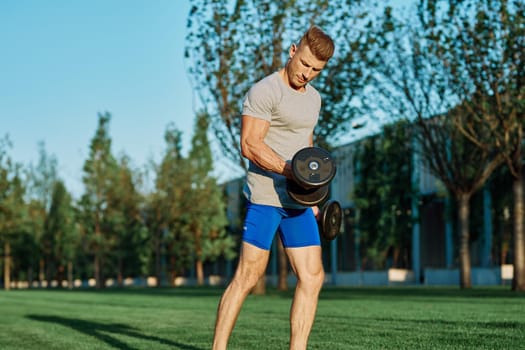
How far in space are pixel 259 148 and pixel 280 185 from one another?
0.98ft

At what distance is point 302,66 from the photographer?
5066 millimetres

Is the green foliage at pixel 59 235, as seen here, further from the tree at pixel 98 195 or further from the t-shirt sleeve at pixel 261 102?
the t-shirt sleeve at pixel 261 102

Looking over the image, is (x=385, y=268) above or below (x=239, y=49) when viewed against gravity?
below

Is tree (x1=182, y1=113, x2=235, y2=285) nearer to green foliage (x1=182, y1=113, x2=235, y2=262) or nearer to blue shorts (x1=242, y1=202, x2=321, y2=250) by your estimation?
green foliage (x1=182, y1=113, x2=235, y2=262)

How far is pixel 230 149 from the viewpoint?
25.6 metres

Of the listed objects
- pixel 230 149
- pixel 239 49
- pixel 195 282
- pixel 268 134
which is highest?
pixel 239 49

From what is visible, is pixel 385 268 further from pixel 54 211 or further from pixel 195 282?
pixel 54 211

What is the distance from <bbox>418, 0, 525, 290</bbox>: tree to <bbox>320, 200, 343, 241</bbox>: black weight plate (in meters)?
16.0

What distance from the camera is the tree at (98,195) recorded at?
59875 millimetres

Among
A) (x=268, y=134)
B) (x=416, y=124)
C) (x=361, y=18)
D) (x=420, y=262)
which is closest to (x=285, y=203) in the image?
(x=268, y=134)

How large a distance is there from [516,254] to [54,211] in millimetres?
57577

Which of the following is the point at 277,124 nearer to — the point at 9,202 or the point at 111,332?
the point at 111,332

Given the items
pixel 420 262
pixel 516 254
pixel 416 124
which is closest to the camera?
pixel 516 254

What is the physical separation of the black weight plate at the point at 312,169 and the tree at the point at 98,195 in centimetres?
5560
